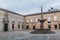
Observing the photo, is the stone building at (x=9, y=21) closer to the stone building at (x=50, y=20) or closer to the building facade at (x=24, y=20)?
the building facade at (x=24, y=20)

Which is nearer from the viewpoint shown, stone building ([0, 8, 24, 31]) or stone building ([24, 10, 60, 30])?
stone building ([0, 8, 24, 31])

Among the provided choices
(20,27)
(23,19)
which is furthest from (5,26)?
(23,19)

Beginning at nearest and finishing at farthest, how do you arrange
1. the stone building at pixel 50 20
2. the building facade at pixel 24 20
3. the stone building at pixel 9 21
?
the stone building at pixel 9 21, the building facade at pixel 24 20, the stone building at pixel 50 20

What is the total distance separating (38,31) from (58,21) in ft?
69.8

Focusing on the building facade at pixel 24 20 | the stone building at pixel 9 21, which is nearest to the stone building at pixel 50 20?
the building facade at pixel 24 20

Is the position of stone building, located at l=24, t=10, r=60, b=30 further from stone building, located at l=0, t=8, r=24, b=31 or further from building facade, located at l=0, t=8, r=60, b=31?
stone building, located at l=0, t=8, r=24, b=31

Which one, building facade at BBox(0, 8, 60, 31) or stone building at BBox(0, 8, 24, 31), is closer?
stone building at BBox(0, 8, 24, 31)

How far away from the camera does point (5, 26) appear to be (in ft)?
134

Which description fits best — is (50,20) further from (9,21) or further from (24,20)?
(9,21)

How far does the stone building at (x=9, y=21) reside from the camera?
3981 cm

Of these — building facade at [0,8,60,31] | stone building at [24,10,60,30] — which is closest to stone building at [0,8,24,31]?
building facade at [0,8,60,31]

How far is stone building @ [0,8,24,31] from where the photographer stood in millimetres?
39812

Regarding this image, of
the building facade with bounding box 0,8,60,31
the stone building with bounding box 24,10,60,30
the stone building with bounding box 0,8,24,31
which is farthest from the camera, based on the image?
the stone building with bounding box 24,10,60,30

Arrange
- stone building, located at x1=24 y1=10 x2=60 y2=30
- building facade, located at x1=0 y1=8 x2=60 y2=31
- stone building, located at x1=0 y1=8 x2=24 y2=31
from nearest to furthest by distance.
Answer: stone building, located at x1=0 y1=8 x2=24 y2=31 < building facade, located at x1=0 y1=8 x2=60 y2=31 < stone building, located at x1=24 y1=10 x2=60 y2=30
